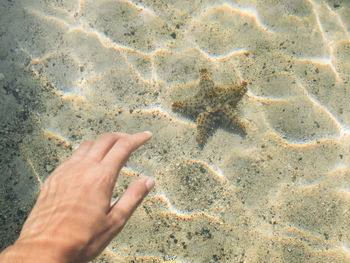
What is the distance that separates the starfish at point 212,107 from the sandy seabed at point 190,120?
16cm

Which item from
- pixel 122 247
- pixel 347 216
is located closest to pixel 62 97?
pixel 122 247

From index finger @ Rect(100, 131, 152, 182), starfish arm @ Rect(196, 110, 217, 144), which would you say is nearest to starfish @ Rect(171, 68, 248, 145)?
starfish arm @ Rect(196, 110, 217, 144)

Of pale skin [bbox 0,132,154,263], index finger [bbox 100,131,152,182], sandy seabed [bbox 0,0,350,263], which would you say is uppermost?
index finger [bbox 100,131,152,182]

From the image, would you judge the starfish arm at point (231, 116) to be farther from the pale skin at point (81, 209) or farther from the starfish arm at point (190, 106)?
the pale skin at point (81, 209)

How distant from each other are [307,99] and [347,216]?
1605 mm

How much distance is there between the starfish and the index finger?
1502mm

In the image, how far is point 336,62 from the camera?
418 centimetres

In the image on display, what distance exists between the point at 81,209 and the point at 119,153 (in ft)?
1.73

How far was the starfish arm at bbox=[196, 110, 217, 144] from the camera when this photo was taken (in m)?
3.88

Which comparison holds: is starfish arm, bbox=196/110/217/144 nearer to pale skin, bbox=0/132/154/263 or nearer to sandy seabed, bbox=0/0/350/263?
sandy seabed, bbox=0/0/350/263

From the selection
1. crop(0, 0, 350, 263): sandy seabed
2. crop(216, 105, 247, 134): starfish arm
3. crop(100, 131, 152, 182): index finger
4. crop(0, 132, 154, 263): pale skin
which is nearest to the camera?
crop(0, 132, 154, 263): pale skin

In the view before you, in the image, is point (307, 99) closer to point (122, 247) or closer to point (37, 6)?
point (122, 247)

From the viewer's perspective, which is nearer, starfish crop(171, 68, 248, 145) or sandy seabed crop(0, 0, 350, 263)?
sandy seabed crop(0, 0, 350, 263)

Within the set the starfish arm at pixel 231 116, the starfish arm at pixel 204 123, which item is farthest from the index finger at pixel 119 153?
the starfish arm at pixel 231 116
